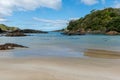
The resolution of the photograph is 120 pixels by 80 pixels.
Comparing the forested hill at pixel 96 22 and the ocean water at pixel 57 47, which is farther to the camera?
the forested hill at pixel 96 22

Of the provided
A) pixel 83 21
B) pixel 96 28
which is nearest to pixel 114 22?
pixel 96 28

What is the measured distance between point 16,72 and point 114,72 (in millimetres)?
5210

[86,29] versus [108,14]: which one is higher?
[108,14]

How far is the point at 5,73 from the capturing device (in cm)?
1248

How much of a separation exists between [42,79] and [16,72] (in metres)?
2.13

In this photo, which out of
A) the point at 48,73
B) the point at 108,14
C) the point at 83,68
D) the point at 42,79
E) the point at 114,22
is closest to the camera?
the point at 42,79

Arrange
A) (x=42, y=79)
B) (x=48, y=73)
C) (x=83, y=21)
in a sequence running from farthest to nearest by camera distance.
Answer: (x=83, y=21), (x=48, y=73), (x=42, y=79)

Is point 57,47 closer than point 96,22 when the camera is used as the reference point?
Yes

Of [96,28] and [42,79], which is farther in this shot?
[96,28]

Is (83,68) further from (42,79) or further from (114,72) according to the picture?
(42,79)

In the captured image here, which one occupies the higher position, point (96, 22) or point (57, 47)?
point (96, 22)

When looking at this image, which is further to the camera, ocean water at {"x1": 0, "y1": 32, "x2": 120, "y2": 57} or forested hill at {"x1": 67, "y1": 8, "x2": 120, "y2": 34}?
forested hill at {"x1": 67, "y1": 8, "x2": 120, "y2": 34}

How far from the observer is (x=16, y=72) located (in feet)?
41.7

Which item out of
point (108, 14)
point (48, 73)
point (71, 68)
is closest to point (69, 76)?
point (48, 73)
